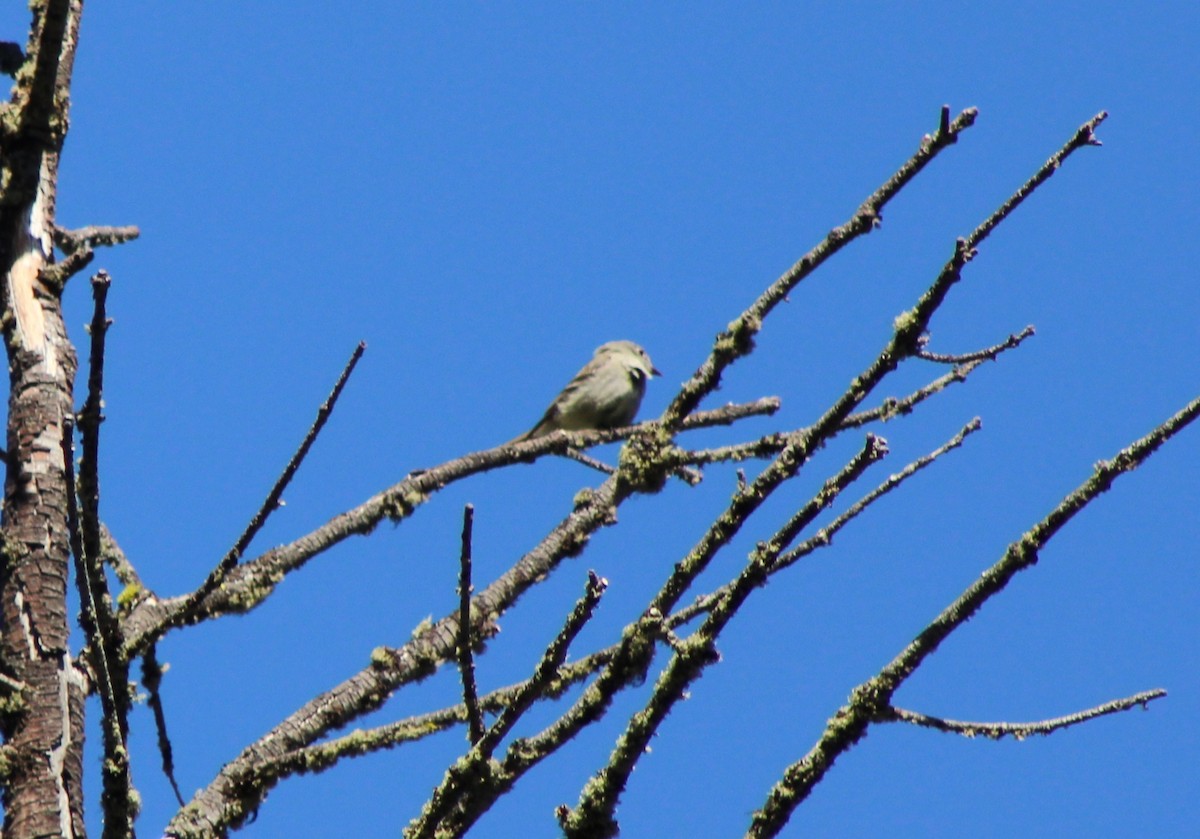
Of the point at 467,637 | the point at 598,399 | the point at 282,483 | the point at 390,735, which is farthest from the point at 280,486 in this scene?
the point at 598,399

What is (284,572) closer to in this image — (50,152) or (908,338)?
(50,152)

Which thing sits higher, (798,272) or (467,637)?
(798,272)

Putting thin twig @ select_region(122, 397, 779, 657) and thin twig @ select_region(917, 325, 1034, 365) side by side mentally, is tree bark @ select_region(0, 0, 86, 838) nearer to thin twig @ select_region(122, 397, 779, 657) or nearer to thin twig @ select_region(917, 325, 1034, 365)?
thin twig @ select_region(122, 397, 779, 657)

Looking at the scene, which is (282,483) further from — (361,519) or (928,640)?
(361,519)

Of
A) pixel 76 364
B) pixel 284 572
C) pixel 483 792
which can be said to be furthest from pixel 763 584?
pixel 76 364

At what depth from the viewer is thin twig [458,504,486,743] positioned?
223cm

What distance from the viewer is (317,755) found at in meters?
3.78

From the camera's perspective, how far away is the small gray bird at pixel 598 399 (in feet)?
32.2

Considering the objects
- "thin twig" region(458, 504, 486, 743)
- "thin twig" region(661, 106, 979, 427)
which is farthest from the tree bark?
"thin twig" region(661, 106, 979, 427)

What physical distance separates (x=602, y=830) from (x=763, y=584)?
494mm

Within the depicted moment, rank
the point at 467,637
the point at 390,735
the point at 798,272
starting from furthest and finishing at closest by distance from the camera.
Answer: the point at 390,735 → the point at 798,272 → the point at 467,637

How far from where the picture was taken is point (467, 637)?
2.34 metres

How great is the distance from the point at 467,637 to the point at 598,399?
747 cm

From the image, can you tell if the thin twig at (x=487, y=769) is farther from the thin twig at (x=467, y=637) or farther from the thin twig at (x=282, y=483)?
the thin twig at (x=282, y=483)
